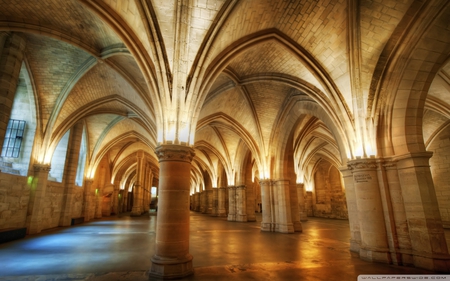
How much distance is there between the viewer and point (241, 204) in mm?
18172

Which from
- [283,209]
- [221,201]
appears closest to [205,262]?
[283,209]

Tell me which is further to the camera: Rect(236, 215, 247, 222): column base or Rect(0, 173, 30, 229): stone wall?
Rect(236, 215, 247, 222): column base

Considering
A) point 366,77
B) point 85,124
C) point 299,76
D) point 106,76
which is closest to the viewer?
point 366,77

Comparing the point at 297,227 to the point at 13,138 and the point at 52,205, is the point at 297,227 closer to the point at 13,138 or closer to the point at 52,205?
the point at 52,205

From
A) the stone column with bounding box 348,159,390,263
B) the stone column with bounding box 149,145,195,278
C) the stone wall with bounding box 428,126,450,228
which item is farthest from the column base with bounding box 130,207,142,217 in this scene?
the stone wall with bounding box 428,126,450,228

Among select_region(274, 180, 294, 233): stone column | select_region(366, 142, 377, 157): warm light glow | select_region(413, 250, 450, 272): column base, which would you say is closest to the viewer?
select_region(413, 250, 450, 272): column base

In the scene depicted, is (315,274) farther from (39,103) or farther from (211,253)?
(39,103)

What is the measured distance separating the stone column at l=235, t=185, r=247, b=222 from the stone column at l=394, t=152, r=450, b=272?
12.8 m

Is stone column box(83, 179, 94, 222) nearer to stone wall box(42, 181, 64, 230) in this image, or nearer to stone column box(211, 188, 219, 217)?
stone wall box(42, 181, 64, 230)

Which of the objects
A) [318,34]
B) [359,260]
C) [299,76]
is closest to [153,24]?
[318,34]

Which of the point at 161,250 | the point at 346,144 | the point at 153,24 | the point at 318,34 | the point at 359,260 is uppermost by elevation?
the point at 318,34

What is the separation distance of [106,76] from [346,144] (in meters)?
10.6

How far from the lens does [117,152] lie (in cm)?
2303

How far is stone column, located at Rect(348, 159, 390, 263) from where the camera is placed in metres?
6.12
